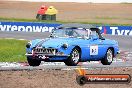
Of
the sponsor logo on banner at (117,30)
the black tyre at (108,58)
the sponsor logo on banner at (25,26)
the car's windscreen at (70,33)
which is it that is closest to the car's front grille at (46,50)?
the car's windscreen at (70,33)

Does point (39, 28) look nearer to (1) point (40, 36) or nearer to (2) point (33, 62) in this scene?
(1) point (40, 36)

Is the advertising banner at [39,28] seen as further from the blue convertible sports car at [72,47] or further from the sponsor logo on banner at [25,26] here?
the blue convertible sports car at [72,47]

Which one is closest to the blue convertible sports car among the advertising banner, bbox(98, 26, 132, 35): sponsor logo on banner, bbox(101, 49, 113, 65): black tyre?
bbox(101, 49, 113, 65): black tyre

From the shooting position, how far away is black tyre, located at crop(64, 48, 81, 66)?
621 inches

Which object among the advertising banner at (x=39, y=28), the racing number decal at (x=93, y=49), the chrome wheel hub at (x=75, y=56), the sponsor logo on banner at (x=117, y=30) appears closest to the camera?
the chrome wheel hub at (x=75, y=56)

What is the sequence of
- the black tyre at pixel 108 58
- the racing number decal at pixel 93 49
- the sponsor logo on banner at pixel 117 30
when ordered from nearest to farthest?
the racing number decal at pixel 93 49 < the black tyre at pixel 108 58 < the sponsor logo on banner at pixel 117 30

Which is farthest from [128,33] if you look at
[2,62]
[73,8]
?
[73,8]

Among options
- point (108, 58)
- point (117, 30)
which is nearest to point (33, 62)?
point (108, 58)

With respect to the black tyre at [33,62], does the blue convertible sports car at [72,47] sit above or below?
above

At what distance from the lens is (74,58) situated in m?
15.9

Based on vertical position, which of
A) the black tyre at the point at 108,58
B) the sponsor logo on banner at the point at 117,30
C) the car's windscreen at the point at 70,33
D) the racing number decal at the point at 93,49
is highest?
the car's windscreen at the point at 70,33

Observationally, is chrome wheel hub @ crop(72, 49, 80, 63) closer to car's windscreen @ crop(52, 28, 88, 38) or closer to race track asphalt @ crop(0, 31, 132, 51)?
car's windscreen @ crop(52, 28, 88, 38)

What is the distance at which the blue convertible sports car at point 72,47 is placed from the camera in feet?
50.7

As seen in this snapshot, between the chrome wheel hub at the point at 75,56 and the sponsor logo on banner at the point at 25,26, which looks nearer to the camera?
the chrome wheel hub at the point at 75,56
